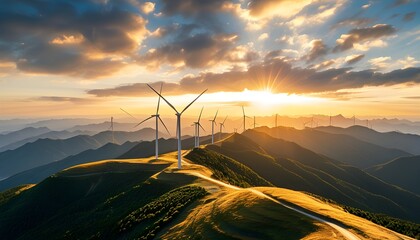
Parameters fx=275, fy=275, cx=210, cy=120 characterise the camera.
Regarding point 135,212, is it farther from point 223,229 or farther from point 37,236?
point 37,236

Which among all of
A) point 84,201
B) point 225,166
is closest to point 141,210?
point 84,201

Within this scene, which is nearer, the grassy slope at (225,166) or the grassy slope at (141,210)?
the grassy slope at (141,210)

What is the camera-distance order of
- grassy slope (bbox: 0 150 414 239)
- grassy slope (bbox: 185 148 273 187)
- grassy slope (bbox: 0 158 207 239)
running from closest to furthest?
grassy slope (bbox: 0 150 414 239) → grassy slope (bbox: 0 158 207 239) → grassy slope (bbox: 185 148 273 187)

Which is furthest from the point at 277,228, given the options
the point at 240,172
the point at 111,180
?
the point at 240,172

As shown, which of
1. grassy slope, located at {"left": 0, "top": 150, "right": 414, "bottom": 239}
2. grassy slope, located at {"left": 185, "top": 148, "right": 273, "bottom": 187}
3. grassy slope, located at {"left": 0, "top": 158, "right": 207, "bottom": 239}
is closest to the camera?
grassy slope, located at {"left": 0, "top": 150, "right": 414, "bottom": 239}

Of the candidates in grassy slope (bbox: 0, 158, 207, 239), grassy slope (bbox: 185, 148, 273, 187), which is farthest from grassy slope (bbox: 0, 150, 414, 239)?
grassy slope (bbox: 185, 148, 273, 187)

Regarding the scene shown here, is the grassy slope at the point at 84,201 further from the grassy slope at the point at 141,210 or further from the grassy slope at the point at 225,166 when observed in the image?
the grassy slope at the point at 225,166

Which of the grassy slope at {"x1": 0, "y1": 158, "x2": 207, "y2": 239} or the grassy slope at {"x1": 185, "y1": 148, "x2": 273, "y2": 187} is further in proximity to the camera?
the grassy slope at {"x1": 185, "y1": 148, "x2": 273, "y2": 187}

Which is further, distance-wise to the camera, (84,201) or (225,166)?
(225,166)

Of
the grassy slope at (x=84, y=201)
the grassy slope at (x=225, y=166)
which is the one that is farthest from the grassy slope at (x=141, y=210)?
the grassy slope at (x=225, y=166)

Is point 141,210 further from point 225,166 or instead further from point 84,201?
point 225,166

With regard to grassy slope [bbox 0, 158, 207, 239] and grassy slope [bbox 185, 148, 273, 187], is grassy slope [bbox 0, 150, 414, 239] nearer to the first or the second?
grassy slope [bbox 0, 158, 207, 239]
